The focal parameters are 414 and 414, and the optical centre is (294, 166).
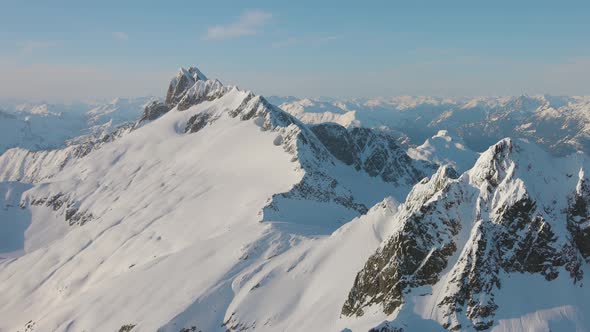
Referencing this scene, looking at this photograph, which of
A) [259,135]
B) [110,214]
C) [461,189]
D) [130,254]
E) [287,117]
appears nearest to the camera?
[461,189]

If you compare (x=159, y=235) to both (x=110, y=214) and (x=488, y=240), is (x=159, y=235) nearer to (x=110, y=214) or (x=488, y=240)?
(x=110, y=214)

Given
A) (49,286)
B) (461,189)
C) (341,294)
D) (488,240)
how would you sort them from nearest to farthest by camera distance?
(488,240), (461,189), (341,294), (49,286)

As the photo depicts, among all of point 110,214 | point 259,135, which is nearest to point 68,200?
point 110,214

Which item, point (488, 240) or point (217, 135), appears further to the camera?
point (217, 135)

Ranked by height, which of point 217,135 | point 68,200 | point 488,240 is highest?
point 488,240

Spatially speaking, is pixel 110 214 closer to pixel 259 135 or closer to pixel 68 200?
pixel 68 200

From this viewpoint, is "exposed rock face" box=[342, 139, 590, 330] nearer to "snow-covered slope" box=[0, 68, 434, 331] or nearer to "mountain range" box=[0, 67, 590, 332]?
"mountain range" box=[0, 67, 590, 332]

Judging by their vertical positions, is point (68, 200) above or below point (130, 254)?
below

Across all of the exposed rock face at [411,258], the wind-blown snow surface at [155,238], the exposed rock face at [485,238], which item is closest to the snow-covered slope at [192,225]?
the wind-blown snow surface at [155,238]

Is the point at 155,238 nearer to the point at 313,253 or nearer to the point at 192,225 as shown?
the point at 192,225

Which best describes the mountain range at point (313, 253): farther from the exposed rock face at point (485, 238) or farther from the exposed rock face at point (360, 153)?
the exposed rock face at point (360, 153)
